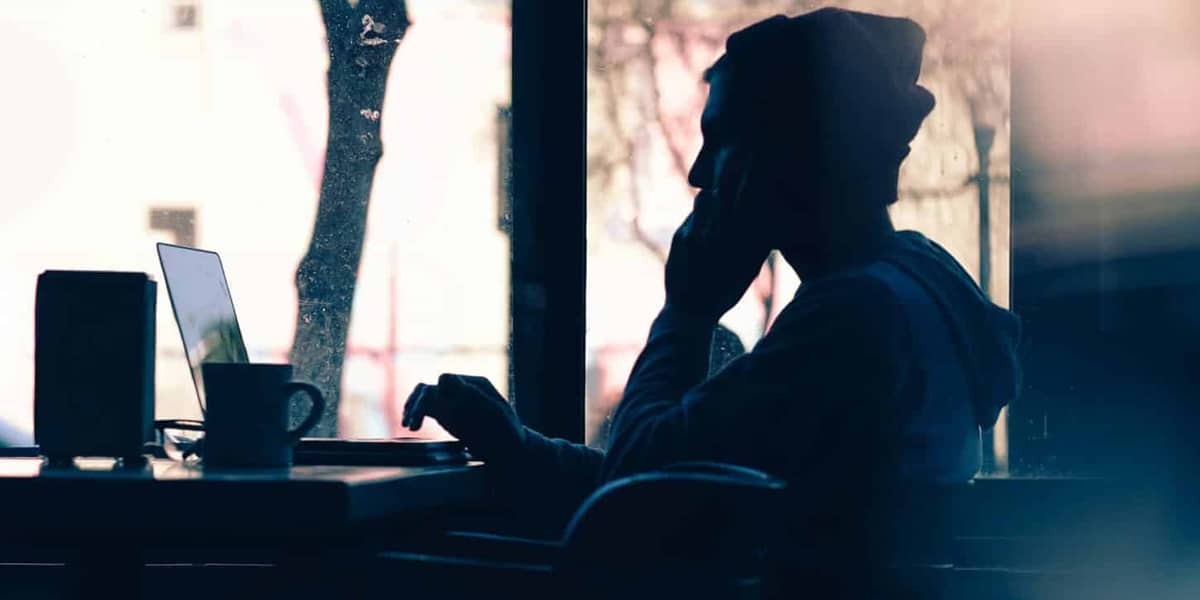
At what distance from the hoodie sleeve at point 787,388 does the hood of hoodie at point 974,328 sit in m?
0.12

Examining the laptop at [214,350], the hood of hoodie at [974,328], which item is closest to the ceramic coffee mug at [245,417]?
the laptop at [214,350]

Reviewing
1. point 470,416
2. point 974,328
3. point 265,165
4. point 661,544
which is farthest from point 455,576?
point 265,165

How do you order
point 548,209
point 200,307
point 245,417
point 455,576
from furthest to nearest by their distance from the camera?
point 548,209 → point 200,307 → point 245,417 → point 455,576

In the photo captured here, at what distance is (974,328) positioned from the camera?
141 centimetres

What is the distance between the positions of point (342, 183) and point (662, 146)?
618 millimetres

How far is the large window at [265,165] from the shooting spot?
6.93 ft

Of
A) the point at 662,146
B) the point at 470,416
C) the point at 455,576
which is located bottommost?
the point at 455,576

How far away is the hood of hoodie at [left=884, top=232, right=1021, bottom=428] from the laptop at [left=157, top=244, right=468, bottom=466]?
2.25ft

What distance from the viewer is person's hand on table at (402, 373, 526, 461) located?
5.04 ft

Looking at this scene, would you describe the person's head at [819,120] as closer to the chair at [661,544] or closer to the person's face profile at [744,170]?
the person's face profile at [744,170]

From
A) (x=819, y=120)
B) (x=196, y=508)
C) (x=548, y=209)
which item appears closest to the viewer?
(x=196, y=508)

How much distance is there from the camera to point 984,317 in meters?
1.41

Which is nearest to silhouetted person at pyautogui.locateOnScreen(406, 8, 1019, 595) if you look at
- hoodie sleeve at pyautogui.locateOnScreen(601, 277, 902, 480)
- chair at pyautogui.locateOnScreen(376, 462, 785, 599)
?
hoodie sleeve at pyautogui.locateOnScreen(601, 277, 902, 480)

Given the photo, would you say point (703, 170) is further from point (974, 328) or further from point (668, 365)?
point (974, 328)
